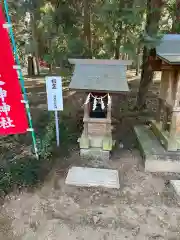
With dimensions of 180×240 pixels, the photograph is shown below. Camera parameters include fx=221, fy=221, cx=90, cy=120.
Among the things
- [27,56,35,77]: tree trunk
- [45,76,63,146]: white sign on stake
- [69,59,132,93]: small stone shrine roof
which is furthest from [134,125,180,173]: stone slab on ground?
[27,56,35,77]: tree trunk

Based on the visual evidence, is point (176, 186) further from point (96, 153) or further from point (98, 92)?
point (98, 92)

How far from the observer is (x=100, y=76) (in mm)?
4156

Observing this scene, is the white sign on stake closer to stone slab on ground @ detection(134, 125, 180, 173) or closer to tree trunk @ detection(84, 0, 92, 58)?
tree trunk @ detection(84, 0, 92, 58)

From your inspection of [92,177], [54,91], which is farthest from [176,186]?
[54,91]

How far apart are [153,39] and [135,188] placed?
2.71m

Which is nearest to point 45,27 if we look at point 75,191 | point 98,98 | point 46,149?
point 98,98

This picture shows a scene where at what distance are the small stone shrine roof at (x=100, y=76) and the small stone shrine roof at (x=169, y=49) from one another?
62 centimetres

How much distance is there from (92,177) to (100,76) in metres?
1.86

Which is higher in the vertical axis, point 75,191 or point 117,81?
point 117,81

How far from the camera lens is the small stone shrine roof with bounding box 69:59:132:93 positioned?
3959mm

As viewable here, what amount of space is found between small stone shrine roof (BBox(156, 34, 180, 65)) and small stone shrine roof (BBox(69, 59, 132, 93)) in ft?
2.02

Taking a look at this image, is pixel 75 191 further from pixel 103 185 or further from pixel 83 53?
pixel 83 53

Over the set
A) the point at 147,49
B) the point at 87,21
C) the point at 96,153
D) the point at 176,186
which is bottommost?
the point at 176,186

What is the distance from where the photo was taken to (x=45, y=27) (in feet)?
15.8
